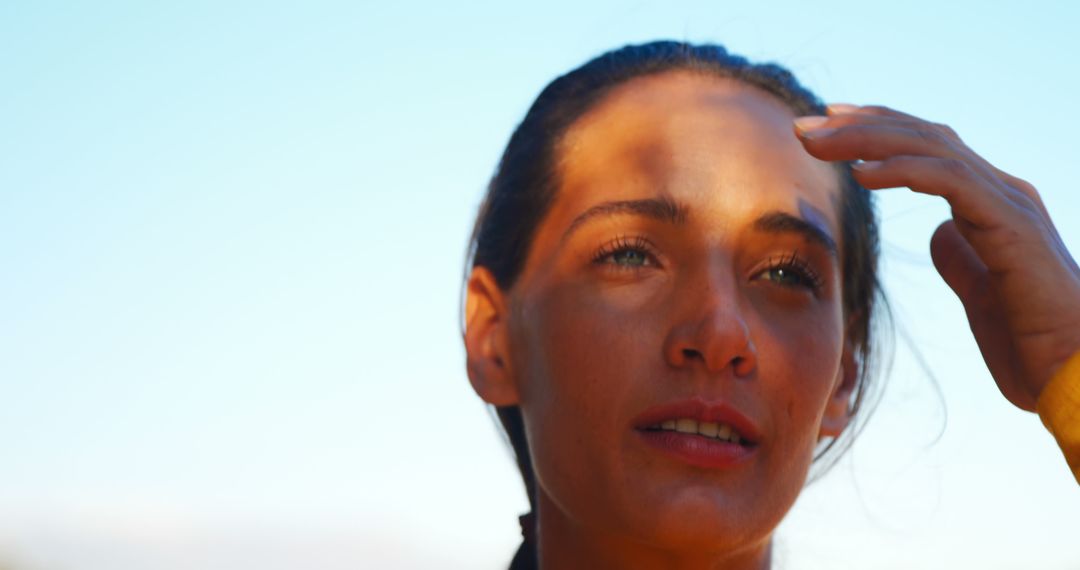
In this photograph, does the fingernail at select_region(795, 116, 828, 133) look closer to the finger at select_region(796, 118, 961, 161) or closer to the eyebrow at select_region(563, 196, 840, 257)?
the finger at select_region(796, 118, 961, 161)

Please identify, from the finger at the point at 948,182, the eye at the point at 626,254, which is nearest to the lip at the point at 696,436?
the eye at the point at 626,254

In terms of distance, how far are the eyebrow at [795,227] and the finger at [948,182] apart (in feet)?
0.96

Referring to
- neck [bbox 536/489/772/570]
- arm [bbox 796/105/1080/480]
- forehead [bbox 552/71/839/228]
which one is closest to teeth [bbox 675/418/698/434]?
neck [bbox 536/489/772/570]

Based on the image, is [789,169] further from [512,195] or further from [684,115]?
[512,195]

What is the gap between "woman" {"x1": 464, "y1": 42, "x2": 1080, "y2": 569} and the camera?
2.85m

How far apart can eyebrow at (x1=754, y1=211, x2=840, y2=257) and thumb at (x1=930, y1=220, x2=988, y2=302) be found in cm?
27

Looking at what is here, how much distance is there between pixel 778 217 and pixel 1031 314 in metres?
0.60

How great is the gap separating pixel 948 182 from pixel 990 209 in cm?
12

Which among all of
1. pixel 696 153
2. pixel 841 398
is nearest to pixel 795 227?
pixel 696 153

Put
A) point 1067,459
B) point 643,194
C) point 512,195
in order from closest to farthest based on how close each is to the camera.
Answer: point 1067,459
point 643,194
point 512,195

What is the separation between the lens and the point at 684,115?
10.5ft

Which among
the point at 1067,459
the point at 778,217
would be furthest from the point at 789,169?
the point at 1067,459

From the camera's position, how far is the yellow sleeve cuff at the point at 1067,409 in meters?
2.80

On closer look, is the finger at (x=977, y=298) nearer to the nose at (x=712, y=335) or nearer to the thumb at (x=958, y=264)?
the thumb at (x=958, y=264)
